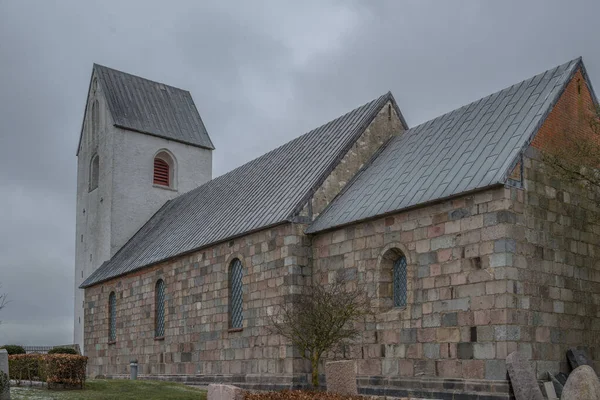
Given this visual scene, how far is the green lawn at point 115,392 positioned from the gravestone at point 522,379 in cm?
598

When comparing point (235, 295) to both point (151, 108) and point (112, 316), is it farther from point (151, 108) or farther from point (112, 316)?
point (151, 108)

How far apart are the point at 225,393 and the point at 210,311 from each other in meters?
8.29

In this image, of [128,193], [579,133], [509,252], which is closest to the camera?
[509,252]

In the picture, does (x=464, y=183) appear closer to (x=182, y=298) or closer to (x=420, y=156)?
(x=420, y=156)

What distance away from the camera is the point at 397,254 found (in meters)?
15.2

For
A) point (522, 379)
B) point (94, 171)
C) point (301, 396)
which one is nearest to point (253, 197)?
point (301, 396)

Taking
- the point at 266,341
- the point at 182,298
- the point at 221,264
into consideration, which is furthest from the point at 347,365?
the point at 182,298

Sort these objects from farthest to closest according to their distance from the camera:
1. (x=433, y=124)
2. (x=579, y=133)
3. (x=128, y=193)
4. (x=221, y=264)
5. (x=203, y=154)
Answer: (x=203, y=154)
(x=128, y=193)
(x=221, y=264)
(x=433, y=124)
(x=579, y=133)

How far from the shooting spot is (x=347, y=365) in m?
12.5

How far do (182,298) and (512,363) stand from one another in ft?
37.3

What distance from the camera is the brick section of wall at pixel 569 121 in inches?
566

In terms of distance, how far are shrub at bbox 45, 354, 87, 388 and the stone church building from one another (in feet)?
13.3

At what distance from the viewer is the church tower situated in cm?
2934

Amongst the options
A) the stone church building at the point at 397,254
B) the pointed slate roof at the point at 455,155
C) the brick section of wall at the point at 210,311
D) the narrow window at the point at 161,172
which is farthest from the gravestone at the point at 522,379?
the narrow window at the point at 161,172
